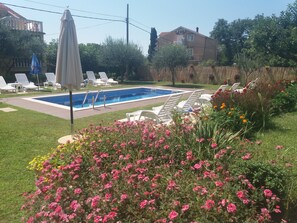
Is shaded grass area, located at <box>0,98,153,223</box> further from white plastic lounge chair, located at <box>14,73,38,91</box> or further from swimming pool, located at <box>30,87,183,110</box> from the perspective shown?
white plastic lounge chair, located at <box>14,73,38,91</box>

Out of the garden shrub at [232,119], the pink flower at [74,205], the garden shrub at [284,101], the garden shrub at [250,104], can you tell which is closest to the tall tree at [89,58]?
the garden shrub at [284,101]

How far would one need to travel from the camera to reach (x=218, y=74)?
23234 millimetres

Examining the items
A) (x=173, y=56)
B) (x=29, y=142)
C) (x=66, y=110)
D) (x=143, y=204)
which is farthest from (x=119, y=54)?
(x=143, y=204)

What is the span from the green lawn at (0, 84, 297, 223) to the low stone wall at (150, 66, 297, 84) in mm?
13802

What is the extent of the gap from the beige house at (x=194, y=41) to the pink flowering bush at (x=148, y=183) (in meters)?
43.0

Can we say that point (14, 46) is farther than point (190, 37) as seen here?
No

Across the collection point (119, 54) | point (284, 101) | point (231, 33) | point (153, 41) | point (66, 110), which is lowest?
point (66, 110)

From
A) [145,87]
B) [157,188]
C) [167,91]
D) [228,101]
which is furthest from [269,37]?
[157,188]

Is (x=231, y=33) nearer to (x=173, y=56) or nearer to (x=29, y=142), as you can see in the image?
(x=173, y=56)

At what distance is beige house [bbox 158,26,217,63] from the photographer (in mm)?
45875

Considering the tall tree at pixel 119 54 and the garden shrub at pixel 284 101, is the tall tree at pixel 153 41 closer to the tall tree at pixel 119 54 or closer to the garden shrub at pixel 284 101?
the tall tree at pixel 119 54

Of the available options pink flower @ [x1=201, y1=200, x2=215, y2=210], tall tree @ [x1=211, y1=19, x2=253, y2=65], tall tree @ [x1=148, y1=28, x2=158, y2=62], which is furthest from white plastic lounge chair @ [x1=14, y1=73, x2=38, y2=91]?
tall tree @ [x1=211, y1=19, x2=253, y2=65]

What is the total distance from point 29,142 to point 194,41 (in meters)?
43.8

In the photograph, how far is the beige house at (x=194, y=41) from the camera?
45.9 m
